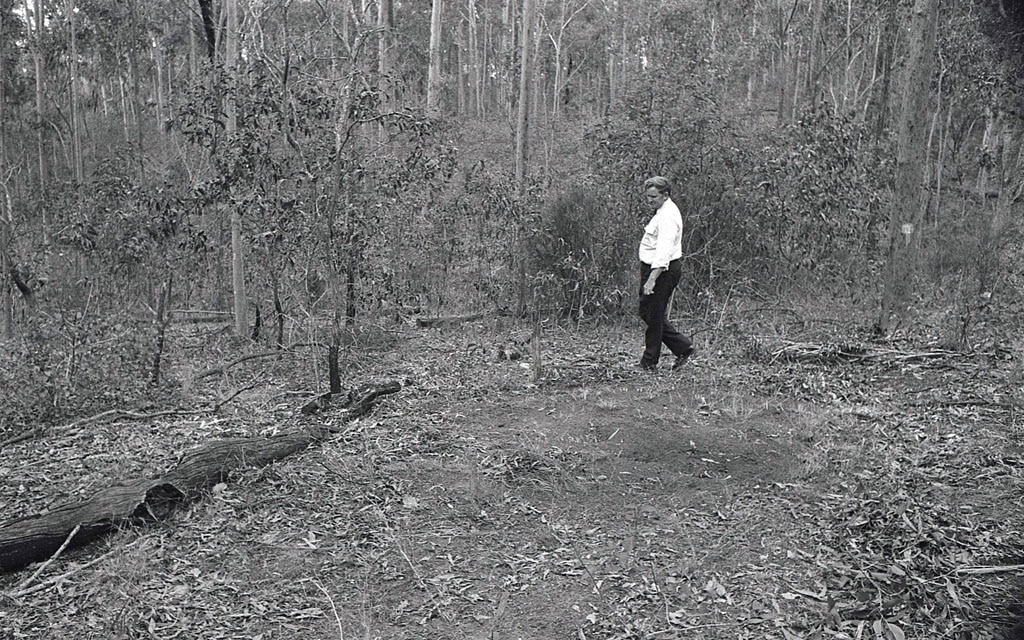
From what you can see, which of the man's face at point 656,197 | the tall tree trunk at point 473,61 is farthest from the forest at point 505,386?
the tall tree trunk at point 473,61

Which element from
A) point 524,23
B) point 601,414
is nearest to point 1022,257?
point 524,23

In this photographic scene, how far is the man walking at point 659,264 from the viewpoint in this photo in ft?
23.8

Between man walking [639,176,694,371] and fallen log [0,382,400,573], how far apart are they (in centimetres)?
309

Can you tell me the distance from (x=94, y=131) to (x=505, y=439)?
3677 centimetres

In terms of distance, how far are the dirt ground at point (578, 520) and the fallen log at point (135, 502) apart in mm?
95

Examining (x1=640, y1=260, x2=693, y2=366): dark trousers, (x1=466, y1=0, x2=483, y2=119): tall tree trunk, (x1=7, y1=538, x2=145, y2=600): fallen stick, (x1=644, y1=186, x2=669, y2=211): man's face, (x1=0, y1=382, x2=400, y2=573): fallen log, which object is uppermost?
(x1=466, y1=0, x2=483, y2=119): tall tree trunk

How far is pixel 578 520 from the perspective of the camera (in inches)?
194

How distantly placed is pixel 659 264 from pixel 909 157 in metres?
3.77

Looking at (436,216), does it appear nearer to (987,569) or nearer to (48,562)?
(48,562)

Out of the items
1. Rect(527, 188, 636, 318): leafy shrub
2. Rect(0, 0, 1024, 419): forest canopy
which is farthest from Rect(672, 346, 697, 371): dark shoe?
Rect(527, 188, 636, 318): leafy shrub

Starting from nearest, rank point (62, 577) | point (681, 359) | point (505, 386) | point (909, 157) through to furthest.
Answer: point (62, 577)
point (505, 386)
point (681, 359)
point (909, 157)

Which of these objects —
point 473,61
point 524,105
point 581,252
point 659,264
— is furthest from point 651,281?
point 473,61

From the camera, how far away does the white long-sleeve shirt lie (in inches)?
284

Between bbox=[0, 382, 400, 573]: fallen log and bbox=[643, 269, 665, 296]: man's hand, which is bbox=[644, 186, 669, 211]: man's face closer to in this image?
bbox=[643, 269, 665, 296]: man's hand
